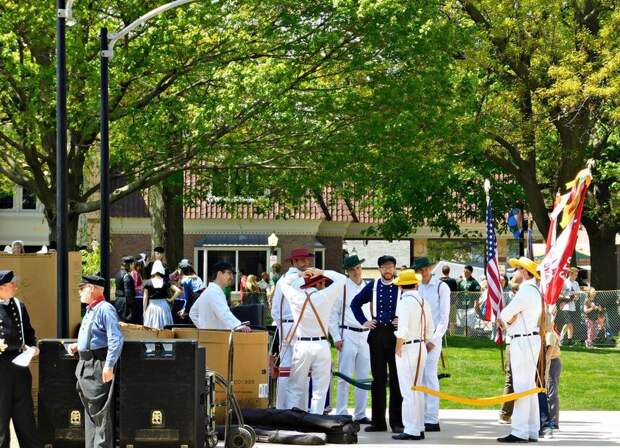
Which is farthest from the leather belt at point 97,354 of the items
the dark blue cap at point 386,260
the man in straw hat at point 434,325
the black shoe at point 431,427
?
the black shoe at point 431,427

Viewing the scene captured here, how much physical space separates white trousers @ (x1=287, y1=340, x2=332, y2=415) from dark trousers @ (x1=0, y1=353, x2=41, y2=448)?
12.2 feet

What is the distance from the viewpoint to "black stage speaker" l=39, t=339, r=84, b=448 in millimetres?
12703

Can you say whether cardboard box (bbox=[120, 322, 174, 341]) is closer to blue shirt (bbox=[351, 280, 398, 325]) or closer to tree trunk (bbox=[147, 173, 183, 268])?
blue shirt (bbox=[351, 280, 398, 325])

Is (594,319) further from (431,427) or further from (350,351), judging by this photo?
(431,427)

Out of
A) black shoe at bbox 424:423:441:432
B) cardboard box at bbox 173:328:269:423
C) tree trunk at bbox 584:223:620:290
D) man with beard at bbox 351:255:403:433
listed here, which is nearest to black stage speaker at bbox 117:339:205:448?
cardboard box at bbox 173:328:269:423

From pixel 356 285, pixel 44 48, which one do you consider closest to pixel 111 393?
pixel 356 285

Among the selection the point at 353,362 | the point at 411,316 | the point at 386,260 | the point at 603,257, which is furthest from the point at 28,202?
the point at 411,316

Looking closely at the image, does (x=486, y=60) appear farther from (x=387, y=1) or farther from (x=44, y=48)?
(x=44, y=48)

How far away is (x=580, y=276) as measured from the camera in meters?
37.2

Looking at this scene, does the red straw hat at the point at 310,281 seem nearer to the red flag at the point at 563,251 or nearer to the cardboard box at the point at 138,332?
the cardboard box at the point at 138,332

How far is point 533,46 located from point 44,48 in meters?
13.5

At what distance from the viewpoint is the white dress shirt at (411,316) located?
1530 cm

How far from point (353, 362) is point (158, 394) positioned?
4.85 metres

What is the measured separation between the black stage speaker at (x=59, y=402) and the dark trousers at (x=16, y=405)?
10 centimetres
